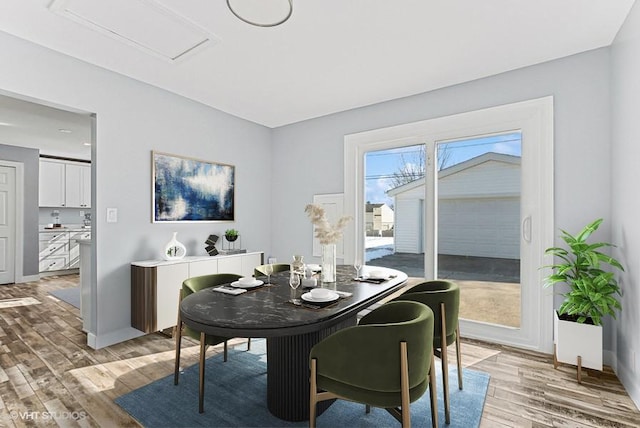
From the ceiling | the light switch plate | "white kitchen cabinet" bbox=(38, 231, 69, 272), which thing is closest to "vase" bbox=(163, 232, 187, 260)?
the light switch plate

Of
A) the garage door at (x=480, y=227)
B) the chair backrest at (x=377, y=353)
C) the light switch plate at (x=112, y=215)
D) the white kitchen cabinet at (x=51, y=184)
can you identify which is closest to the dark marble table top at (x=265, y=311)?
the chair backrest at (x=377, y=353)

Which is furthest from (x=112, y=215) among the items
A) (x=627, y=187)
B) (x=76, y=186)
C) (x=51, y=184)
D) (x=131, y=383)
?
(x=76, y=186)

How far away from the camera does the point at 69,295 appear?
16.3 ft

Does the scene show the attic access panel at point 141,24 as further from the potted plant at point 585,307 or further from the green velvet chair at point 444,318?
the potted plant at point 585,307

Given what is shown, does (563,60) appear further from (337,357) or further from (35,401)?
(35,401)

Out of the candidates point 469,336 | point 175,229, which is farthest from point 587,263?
point 175,229

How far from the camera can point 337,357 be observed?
1.50 metres

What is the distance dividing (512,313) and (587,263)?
0.96 metres

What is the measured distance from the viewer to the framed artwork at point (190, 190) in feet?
11.9

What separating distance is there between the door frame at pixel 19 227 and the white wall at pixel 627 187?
8546 mm

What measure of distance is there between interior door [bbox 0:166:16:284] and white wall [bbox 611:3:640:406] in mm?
8615

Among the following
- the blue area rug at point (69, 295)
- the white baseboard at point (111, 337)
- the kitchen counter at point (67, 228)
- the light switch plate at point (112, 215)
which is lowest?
the blue area rug at point (69, 295)

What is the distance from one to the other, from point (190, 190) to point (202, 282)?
1753 millimetres

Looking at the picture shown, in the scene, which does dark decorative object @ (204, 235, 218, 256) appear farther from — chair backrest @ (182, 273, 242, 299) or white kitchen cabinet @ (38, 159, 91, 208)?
white kitchen cabinet @ (38, 159, 91, 208)
